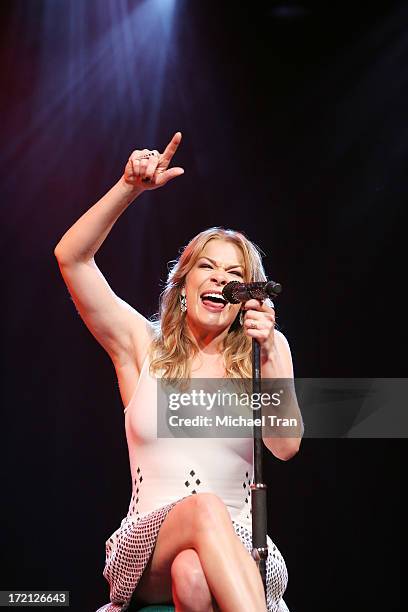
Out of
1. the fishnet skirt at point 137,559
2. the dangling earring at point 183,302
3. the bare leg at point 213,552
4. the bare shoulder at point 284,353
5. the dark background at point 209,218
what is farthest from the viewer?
Result: the dark background at point 209,218

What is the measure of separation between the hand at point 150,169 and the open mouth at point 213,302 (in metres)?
0.38

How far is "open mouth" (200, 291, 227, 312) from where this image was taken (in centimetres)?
228

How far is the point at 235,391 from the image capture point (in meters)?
2.25

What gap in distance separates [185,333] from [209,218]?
43.6 inches

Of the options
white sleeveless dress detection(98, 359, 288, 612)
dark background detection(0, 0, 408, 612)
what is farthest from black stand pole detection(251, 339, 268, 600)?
dark background detection(0, 0, 408, 612)

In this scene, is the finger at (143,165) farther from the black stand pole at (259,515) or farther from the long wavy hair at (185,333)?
the black stand pole at (259,515)

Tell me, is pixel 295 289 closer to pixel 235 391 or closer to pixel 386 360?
pixel 386 360

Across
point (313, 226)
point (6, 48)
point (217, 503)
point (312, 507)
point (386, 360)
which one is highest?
point (6, 48)

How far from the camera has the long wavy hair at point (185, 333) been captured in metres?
2.25

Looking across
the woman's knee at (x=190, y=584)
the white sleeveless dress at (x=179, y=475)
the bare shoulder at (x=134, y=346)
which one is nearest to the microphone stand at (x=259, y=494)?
the woman's knee at (x=190, y=584)

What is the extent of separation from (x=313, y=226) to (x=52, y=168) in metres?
1.14

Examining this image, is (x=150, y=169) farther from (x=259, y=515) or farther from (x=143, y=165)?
(x=259, y=515)

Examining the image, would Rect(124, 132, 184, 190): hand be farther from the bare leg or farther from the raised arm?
the bare leg

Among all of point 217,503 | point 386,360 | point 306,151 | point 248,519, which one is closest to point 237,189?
point 306,151
